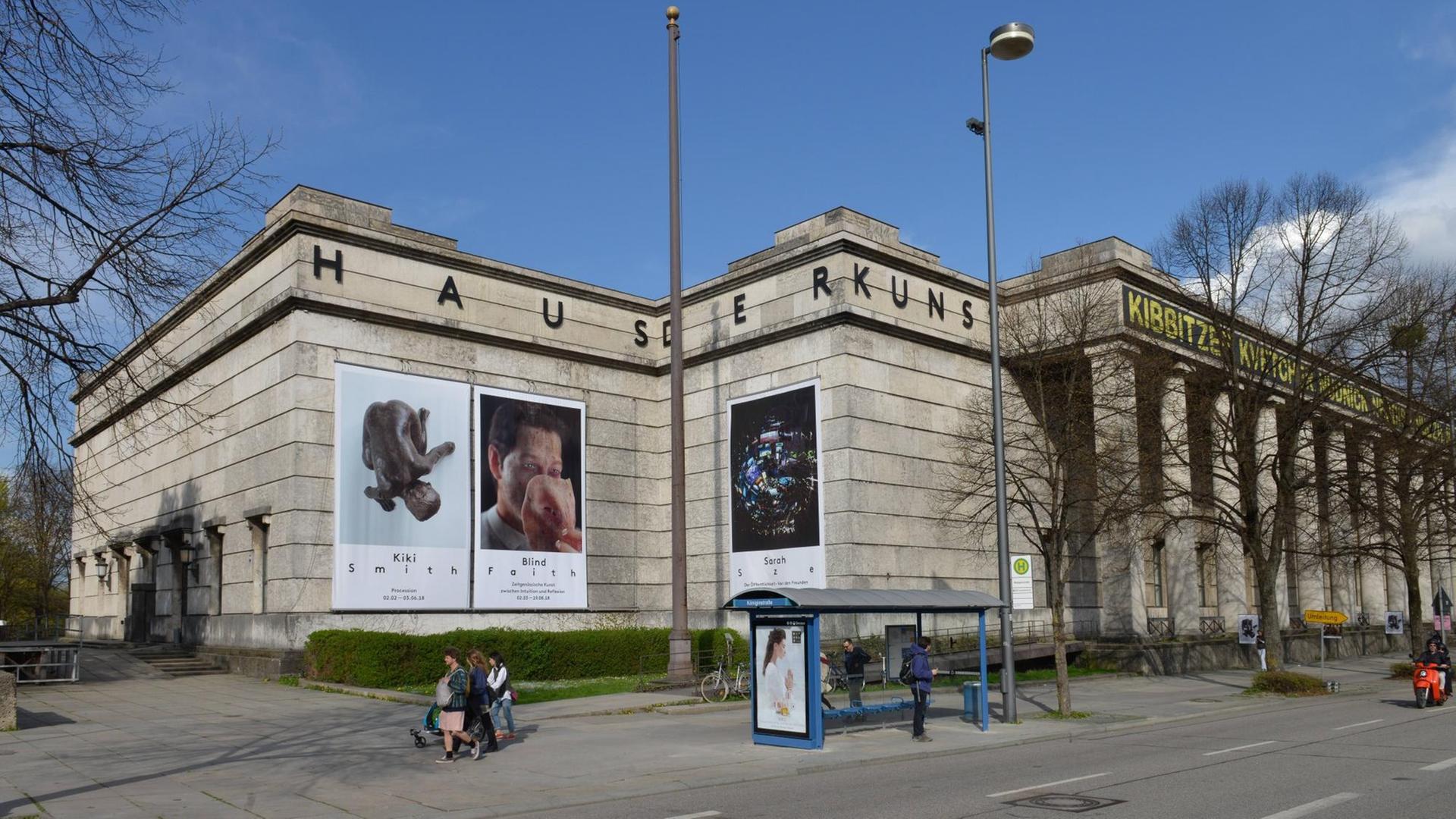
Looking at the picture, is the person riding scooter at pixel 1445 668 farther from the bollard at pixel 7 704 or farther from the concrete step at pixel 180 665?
the concrete step at pixel 180 665

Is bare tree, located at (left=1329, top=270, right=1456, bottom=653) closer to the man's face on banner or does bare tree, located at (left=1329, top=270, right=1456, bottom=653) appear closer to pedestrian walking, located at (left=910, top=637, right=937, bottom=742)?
pedestrian walking, located at (left=910, top=637, right=937, bottom=742)

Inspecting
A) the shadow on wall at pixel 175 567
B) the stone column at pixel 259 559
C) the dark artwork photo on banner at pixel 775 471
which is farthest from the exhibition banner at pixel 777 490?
the shadow on wall at pixel 175 567

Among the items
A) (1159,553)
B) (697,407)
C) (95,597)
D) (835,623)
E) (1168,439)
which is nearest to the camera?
(1168,439)

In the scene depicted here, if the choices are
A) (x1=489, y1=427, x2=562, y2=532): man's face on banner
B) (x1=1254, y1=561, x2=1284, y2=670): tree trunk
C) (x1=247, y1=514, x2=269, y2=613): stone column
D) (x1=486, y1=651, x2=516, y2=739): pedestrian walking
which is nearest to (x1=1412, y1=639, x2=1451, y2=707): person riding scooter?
(x1=1254, y1=561, x2=1284, y2=670): tree trunk

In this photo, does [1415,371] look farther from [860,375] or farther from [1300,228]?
[860,375]

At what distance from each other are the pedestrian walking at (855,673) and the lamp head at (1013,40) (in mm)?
11564

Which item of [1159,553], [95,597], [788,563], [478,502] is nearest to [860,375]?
[788,563]

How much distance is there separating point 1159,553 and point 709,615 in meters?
18.4

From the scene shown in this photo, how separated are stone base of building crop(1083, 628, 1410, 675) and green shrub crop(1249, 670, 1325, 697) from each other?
754 centimetres

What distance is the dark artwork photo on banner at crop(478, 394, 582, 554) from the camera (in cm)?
3553

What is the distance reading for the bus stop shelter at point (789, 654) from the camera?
1803 cm

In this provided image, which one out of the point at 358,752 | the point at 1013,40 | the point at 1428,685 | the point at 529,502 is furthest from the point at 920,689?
the point at 529,502

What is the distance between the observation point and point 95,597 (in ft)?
169

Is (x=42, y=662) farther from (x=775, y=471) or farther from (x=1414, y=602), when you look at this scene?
(x=1414, y=602)
